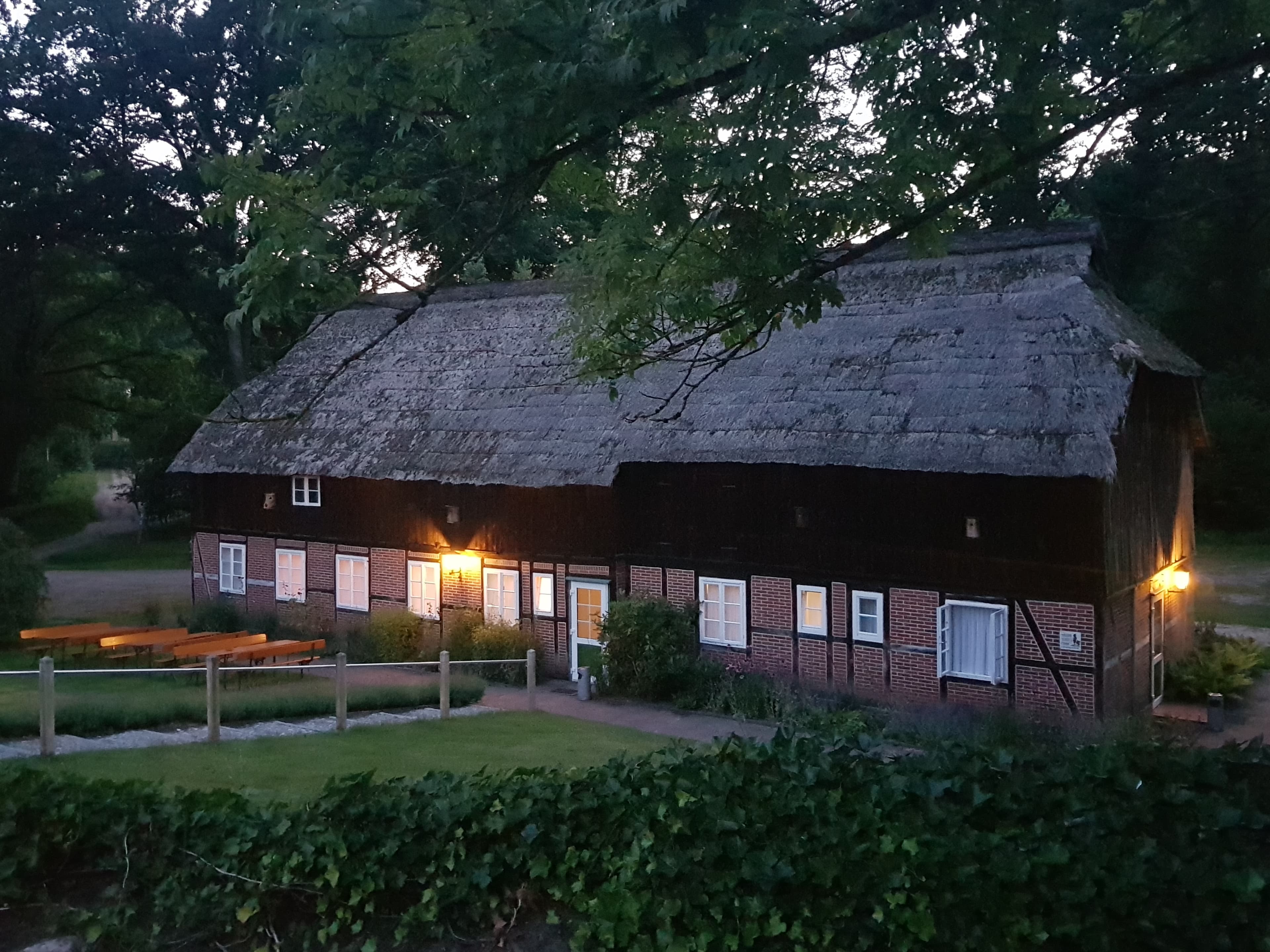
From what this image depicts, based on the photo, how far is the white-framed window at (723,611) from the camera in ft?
59.4

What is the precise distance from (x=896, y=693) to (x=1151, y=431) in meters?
5.81

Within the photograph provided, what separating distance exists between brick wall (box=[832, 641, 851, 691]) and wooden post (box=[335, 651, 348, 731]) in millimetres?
7798

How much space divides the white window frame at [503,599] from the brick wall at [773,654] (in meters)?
4.57

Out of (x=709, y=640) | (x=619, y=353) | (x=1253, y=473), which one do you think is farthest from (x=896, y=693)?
(x=1253, y=473)

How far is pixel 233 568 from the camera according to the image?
2439 cm

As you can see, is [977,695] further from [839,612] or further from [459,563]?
[459,563]

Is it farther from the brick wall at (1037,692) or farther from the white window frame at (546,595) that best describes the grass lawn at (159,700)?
the brick wall at (1037,692)

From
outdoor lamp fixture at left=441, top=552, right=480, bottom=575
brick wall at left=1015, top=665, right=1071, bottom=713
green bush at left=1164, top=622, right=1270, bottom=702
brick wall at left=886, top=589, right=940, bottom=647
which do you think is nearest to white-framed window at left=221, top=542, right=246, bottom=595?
outdoor lamp fixture at left=441, top=552, right=480, bottom=575

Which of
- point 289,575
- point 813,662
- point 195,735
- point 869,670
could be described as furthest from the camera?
point 289,575

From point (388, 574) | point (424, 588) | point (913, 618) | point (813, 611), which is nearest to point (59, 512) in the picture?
point (388, 574)

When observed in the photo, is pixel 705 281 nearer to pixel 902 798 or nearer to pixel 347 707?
pixel 902 798

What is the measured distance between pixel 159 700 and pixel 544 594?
30.6 feet

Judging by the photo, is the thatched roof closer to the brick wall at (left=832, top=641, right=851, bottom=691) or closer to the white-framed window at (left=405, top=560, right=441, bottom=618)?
the white-framed window at (left=405, top=560, right=441, bottom=618)

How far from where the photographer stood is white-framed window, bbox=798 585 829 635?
56.8ft
